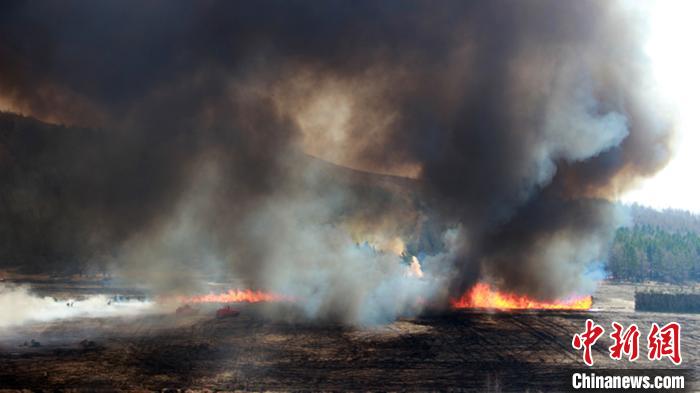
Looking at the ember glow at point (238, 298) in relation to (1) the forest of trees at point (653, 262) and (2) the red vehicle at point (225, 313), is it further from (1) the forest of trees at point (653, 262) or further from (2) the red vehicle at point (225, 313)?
(1) the forest of trees at point (653, 262)

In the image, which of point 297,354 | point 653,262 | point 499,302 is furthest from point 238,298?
point 653,262

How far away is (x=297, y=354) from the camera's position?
40.0 m

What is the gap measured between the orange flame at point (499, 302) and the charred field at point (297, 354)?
5.43 meters

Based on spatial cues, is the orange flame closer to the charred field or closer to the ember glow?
the charred field

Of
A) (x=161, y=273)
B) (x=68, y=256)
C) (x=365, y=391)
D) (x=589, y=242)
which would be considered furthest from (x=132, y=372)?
(x=68, y=256)

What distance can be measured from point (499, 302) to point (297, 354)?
27803 mm

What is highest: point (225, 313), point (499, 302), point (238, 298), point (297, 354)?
point (499, 302)

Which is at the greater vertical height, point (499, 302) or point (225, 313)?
point (499, 302)

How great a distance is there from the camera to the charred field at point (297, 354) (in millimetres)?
33938

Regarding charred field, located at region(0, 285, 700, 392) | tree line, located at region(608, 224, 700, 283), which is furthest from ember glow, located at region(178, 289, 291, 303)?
tree line, located at region(608, 224, 700, 283)

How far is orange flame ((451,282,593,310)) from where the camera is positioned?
6047 centimetres

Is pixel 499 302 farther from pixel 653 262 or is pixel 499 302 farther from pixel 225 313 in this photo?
pixel 653 262

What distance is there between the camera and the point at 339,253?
58.4 metres

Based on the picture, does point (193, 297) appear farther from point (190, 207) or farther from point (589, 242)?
point (589, 242)
